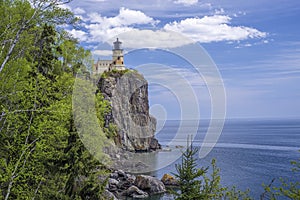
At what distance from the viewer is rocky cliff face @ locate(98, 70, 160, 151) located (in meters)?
69.1

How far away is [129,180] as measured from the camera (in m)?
41.4

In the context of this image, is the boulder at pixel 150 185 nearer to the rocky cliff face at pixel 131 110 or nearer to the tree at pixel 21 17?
the tree at pixel 21 17

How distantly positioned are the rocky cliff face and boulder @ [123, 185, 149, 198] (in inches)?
1279

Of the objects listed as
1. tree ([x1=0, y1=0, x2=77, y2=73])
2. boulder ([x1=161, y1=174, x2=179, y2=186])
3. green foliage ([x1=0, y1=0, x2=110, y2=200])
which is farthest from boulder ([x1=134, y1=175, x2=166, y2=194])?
tree ([x1=0, y1=0, x2=77, y2=73])

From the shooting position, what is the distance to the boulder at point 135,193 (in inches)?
1379

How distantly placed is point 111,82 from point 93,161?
5490 cm

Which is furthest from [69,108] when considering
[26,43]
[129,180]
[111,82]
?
[111,82]

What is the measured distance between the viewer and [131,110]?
270 feet

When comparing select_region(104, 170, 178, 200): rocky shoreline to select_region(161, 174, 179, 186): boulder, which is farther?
select_region(161, 174, 179, 186): boulder

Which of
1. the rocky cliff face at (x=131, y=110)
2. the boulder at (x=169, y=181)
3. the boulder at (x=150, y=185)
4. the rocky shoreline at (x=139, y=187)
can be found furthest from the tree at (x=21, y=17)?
the rocky cliff face at (x=131, y=110)

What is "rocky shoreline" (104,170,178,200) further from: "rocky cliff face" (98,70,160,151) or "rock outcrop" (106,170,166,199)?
"rocky cliff face" (98,70,160,151)

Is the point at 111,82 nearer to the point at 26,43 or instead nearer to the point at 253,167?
the point at 253,167

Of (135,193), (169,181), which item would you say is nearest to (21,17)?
(135,193)

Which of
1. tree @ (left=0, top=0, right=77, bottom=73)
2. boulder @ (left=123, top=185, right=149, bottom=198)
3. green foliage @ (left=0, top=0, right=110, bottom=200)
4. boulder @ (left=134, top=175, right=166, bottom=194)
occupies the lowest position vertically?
boulder @ (left=123, top=185, right=149, bottom=198)
